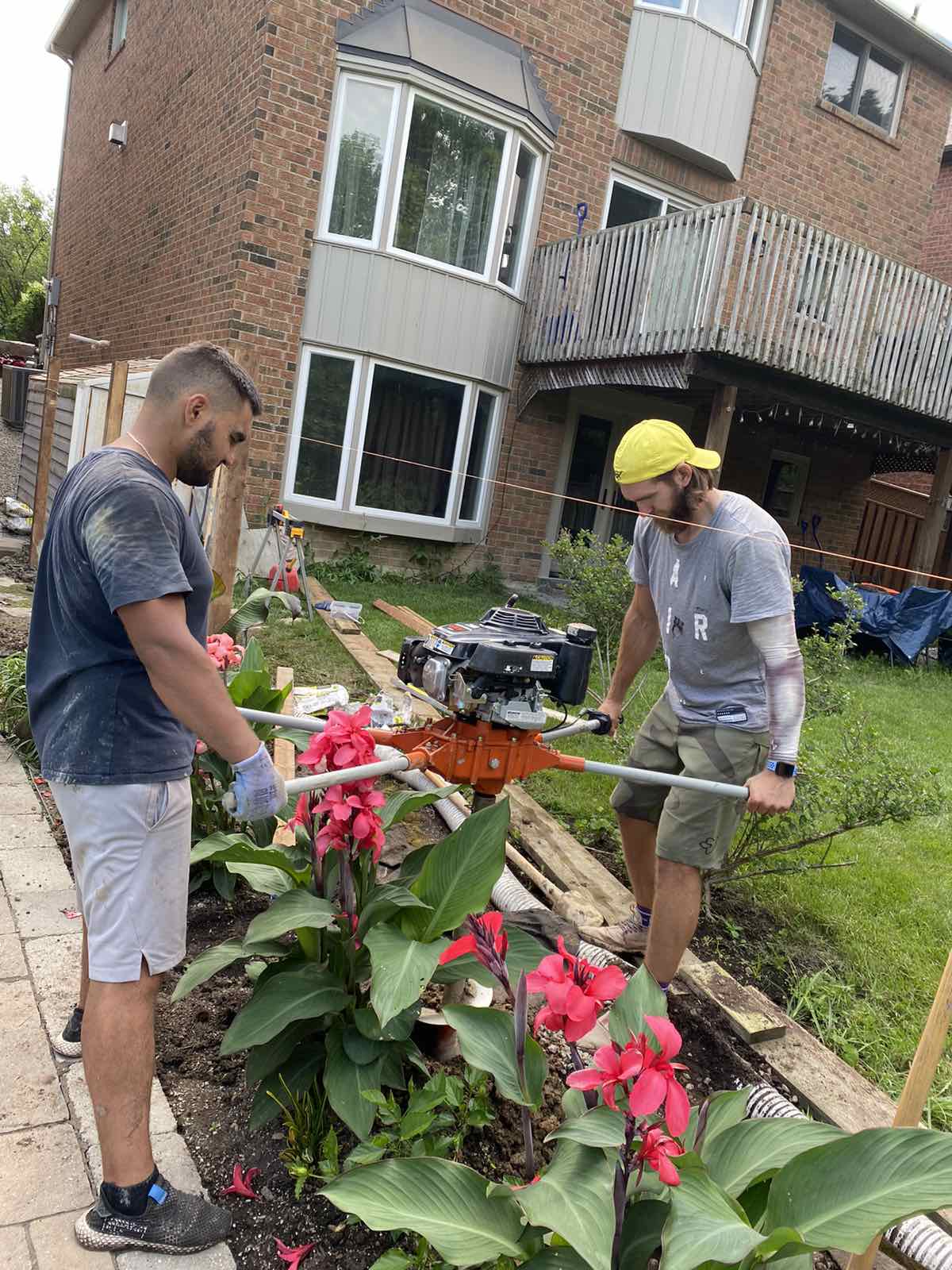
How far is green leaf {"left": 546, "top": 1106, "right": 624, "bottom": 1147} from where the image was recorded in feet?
5.02

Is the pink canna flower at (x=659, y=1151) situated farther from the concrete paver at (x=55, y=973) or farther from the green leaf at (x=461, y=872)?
the concrete paver at (x=55, y=973)

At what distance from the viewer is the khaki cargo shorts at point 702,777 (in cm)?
281

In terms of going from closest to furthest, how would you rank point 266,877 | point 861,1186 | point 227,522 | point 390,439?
point 861,1186, point 266,877, point 227,522, point 390,439

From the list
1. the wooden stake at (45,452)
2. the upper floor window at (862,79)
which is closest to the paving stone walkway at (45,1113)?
the wooden stake at (45,452)

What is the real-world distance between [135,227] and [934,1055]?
47.6 feet

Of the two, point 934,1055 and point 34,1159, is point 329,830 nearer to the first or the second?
point 34,1159

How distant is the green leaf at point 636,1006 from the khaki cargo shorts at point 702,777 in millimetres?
919

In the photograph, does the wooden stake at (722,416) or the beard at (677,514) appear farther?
the wooden stake at (722,416)

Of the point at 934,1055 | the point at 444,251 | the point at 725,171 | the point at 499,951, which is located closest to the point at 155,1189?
the point at 499,951

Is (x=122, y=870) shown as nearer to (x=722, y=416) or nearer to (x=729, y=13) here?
(x=722, y=416)

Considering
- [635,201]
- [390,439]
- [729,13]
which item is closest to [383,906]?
[390,439]

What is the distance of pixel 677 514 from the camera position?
2863mm

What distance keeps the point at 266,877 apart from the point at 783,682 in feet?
5.16

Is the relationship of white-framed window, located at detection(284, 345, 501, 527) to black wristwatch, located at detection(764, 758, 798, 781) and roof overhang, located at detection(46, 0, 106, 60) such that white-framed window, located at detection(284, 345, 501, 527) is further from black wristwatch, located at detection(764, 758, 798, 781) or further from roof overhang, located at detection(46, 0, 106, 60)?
roof overhang, located at detection(46, 0, 106, 60)
